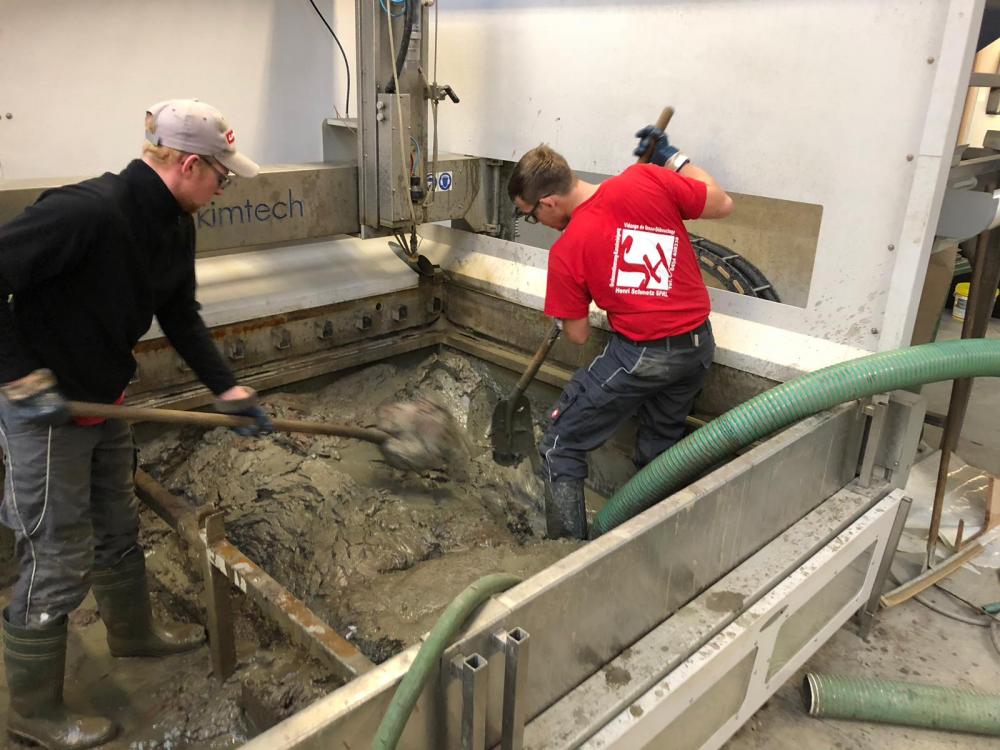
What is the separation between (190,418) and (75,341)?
0.29 m

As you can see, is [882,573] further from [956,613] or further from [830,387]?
[830,387]

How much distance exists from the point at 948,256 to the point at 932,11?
1.02 meters

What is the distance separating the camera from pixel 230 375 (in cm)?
200

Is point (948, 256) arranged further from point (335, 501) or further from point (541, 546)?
point (335, 501)

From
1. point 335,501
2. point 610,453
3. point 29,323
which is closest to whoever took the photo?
point 29,323

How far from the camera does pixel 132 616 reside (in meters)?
1.99

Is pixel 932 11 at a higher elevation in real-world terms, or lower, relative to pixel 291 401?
higher

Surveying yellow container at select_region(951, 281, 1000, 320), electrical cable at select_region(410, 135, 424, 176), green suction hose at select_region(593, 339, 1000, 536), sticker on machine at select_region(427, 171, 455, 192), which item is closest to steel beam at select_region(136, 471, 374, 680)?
green suction hose at select_region(593, 339, 1000, 536)

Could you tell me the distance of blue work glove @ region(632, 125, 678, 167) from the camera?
7.52 ft

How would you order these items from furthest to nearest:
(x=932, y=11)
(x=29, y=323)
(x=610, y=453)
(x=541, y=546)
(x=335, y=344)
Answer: (x=335, y=344), (x=610, y=453), (x=541, y=546), (x=932, y=11), (x=29, y=323)

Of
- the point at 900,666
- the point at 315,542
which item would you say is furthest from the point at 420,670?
the point at 900,666

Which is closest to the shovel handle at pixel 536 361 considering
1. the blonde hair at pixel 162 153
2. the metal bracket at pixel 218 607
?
the metal bracket at pixel 218 607

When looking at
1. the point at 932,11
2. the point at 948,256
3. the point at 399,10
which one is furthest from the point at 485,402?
the point at 932,11

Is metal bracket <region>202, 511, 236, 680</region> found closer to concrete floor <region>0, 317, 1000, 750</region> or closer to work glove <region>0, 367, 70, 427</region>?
concrete floor <region>0, 317, 1000, 750</region>
